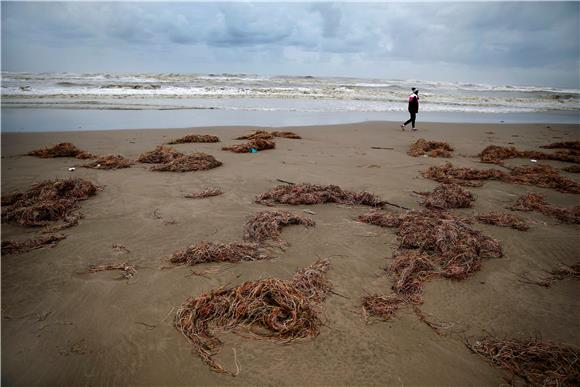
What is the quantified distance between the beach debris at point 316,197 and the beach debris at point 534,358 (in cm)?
313

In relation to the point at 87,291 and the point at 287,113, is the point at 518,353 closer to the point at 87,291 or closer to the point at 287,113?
the point at 87,291

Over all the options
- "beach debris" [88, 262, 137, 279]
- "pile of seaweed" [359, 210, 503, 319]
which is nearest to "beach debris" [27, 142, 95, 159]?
"beach debris" [88, 262, 137, 279]

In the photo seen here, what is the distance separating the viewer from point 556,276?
3.78 metres

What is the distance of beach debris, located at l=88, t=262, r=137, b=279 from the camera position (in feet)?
11.7

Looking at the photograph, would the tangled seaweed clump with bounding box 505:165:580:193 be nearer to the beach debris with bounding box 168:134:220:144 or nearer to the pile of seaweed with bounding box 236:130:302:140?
the pile of seaweed with bounding box 236:130:302:140

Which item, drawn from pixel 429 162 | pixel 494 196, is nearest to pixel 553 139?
pixel 429 162

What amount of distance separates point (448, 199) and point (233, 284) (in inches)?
158

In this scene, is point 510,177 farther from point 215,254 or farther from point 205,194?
point 215,254

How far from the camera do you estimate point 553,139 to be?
44.8 ft

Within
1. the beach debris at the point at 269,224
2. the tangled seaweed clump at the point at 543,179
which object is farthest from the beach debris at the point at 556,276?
the tangled seaweed clump at the point at 543,179

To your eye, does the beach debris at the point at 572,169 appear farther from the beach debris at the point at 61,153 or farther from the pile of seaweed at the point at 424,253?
the beach debris at the point at 61,153

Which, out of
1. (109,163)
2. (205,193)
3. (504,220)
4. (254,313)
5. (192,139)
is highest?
(192,139)

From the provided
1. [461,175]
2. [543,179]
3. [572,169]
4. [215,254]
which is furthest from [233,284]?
[572,169]

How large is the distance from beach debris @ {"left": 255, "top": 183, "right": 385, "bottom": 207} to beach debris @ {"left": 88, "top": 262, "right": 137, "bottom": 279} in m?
2.49
